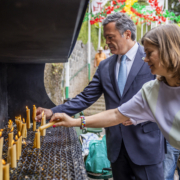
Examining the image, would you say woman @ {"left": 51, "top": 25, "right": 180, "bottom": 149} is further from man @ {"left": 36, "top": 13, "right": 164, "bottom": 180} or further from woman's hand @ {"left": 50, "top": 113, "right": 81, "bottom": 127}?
woman's hand @ {"left": 50, "top": 113, "right": 81, "bottom": 127}

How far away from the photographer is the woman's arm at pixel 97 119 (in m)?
1.85

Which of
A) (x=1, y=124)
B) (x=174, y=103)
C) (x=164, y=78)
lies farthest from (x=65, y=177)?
(x=1, y=124)

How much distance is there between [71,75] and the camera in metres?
9.45

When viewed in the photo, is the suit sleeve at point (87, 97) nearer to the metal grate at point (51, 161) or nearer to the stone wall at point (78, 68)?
the metal grate at point (51, 161)

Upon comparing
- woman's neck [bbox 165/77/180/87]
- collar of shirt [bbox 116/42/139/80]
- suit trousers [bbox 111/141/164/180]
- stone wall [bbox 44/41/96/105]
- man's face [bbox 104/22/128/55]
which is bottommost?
suit trousers [bbox 111/141/164/180]

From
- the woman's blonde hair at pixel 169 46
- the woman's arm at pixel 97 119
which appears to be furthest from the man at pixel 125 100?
the woman's blonde hair at pixel 169 46

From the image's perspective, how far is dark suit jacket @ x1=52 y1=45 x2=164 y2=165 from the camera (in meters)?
1.93

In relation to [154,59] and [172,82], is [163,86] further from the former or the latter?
[154,59]

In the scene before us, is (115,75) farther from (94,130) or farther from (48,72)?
(48,72)

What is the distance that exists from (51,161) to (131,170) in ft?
3.37

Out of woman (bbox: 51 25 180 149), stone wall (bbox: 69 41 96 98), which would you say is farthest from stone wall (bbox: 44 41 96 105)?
woman (bbox: 51 25 180 149)

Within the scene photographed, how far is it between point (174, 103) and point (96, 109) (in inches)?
326

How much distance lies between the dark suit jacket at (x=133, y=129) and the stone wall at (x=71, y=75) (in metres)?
4.14

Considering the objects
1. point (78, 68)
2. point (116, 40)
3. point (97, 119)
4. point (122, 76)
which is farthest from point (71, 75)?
point (97, 119)
